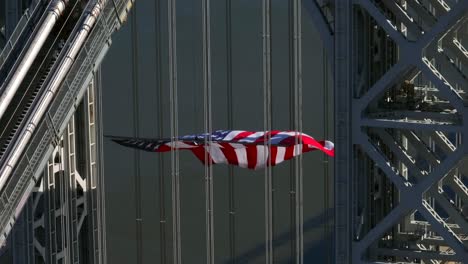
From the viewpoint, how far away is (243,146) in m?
14.5

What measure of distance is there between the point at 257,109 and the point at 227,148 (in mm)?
4291

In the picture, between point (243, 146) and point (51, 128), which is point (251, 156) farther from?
point (51, 128)

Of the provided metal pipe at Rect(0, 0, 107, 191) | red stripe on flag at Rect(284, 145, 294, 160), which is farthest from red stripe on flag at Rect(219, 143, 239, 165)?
metal pipe at Rect(0, 0, 107, 191)

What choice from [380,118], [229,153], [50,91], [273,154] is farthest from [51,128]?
[380,118]

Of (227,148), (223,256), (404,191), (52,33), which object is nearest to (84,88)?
(52,33)

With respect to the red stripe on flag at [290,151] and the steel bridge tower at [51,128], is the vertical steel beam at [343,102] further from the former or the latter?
the red stripe on flag at [290,151]

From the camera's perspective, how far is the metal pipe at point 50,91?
11.4m

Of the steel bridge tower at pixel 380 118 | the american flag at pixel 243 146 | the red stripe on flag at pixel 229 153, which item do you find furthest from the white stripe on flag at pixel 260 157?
the steel bridge tower at pixel 380 118

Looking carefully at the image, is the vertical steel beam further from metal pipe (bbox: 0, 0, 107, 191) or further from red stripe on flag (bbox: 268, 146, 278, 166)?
red stripe on flag (bbox: 268, 146, 278, 166)

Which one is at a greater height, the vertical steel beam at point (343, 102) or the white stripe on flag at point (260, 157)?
the vertical steel beam at point (343, 102)

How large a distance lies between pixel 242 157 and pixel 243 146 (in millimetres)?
146

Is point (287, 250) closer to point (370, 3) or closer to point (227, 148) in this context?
point (227, 148)

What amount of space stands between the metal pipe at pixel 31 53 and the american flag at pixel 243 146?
8.29 ft

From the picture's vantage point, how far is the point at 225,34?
18.8 meters
